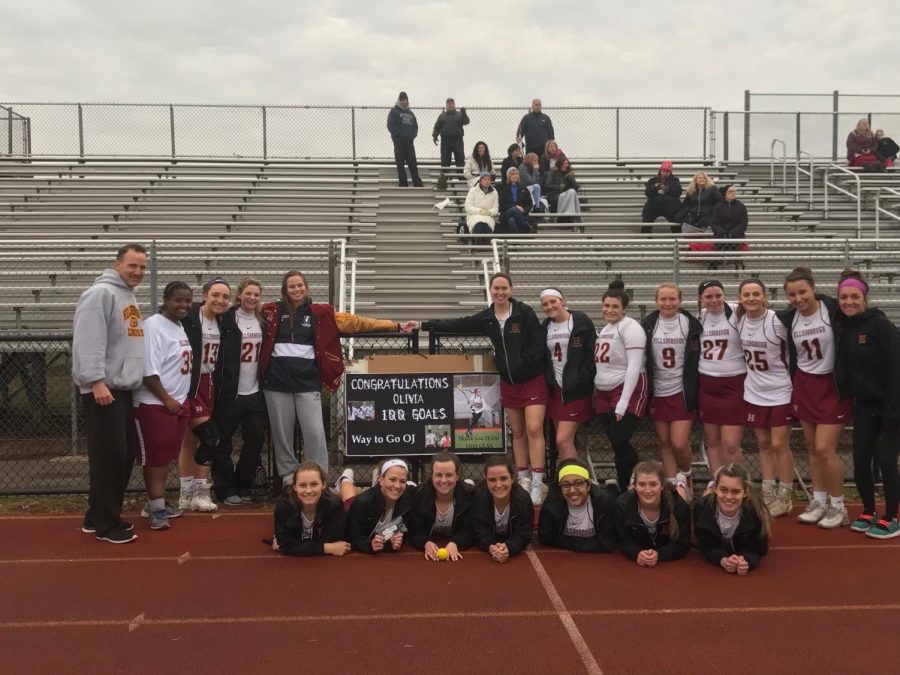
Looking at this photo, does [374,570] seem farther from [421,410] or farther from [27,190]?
[27,190]

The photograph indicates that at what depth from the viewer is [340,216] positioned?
54.2 feet

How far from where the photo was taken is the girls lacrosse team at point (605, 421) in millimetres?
5781

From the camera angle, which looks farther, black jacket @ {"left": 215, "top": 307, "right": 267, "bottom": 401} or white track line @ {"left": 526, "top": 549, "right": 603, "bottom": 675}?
black jacket @ {"left": 215, "top": 307, "right": 267, "bottom": 401}

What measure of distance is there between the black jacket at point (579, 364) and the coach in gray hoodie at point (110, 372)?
126 inches

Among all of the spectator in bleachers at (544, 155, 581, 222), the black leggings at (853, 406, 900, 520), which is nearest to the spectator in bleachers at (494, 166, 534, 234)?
the spectator in bleachers at (544, 155, 581, 222)

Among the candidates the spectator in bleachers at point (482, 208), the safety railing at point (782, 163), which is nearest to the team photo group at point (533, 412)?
the spectator in bleachers at point (482, 208)

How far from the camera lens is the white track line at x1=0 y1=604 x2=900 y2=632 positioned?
471cm

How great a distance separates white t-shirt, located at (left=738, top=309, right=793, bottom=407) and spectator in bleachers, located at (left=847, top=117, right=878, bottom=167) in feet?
45.6

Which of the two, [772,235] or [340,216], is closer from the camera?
[772,235]

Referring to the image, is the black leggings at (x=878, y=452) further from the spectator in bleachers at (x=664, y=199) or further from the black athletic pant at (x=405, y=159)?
the black athletic pant at (x=405, y=159)

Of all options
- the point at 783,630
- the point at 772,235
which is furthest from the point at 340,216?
the point at 783,630

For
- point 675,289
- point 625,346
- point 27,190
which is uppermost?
point 27,190

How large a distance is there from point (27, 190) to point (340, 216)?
674 cm

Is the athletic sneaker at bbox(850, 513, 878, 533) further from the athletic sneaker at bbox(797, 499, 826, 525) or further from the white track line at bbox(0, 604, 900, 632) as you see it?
the white track line at bbox(0, 604, 900, 632)
